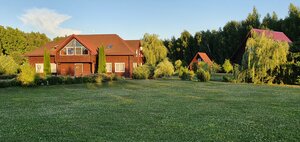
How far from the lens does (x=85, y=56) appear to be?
42.6 meters

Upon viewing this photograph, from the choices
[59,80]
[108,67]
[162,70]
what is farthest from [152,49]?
[59,80]

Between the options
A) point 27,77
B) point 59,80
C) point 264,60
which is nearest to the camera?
point 27,77

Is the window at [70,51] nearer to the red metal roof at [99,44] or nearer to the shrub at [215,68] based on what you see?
the red metal roof at [99,44]

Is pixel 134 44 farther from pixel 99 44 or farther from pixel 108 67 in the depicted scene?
pixel 108 67

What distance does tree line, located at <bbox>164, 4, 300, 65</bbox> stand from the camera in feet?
188

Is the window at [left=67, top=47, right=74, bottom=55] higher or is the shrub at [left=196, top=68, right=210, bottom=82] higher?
the window at [left=67, top=47, right=74, bottom=55]

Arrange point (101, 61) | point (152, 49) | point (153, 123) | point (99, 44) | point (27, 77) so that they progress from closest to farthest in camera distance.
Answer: point (153, 123)
point (27, 77)
point (101, 61)
point (99, 44)
point (152, 49)

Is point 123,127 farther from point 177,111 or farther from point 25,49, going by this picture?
point 25,49

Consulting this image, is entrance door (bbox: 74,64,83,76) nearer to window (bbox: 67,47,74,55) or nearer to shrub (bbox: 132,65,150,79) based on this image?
window (bbox: 67,47,74,55)

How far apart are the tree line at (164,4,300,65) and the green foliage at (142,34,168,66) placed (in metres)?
13.4

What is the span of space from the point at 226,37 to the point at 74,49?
1427 inches

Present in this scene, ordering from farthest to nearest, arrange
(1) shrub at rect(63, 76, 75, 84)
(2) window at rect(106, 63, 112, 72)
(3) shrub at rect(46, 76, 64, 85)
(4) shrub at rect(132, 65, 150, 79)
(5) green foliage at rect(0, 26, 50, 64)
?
(5) green foliage at rect(0, 26, 50, 64), (2) window at rect(106, 63, 112, 72), (4) shrub at rect(132, 65, 150, 79), (1) shrub at rect(63, 76, 75, 84), (3) shrub at rect(46, 76, 64, 85)

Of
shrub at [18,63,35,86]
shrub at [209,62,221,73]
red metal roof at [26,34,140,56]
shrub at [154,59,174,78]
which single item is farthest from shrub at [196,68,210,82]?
shrub at [209,62,221,73]

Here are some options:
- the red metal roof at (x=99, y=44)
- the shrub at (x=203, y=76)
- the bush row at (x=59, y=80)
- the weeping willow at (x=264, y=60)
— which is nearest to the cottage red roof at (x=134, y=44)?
the red metal roof at (x=99, y=44)
